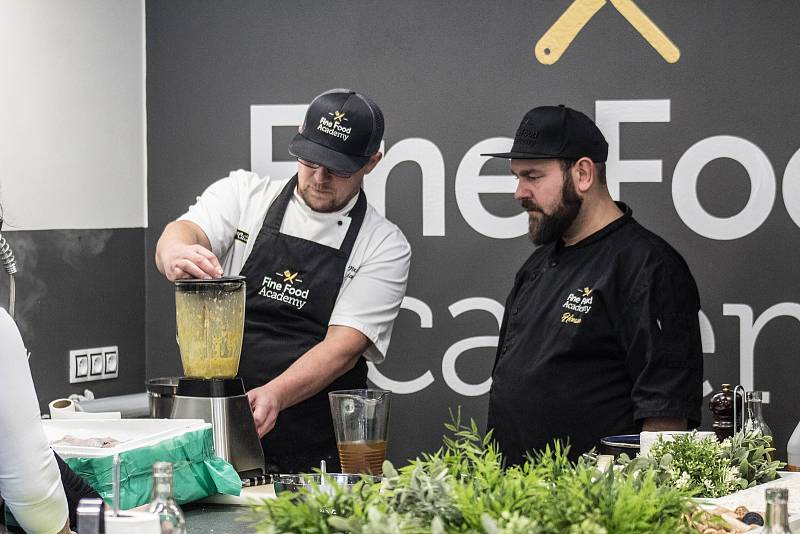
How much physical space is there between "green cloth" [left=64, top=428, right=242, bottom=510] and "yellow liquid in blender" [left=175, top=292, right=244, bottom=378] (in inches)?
10.3

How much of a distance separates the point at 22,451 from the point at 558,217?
5.76ft

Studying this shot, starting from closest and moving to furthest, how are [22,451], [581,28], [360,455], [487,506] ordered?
[487,506] → [22,451] → [360,455] → [581,28]

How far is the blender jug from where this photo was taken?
2.60 metres

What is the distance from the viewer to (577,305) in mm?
3014

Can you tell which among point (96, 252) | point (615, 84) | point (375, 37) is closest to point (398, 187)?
point (375, 37)

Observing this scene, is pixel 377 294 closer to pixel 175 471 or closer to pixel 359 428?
pixel 359 428

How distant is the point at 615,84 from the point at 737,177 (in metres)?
0.50

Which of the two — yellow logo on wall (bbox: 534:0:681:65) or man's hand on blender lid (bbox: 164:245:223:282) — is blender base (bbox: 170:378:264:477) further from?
yellow logo on wall (bbox: 534:0:681:65)

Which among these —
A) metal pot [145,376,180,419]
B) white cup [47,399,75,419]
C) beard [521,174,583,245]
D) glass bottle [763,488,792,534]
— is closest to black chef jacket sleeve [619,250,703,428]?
beard [521,174,583,245]

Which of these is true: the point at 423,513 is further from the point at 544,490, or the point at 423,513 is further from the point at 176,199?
the point at 176,199

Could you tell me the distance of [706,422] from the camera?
3.75 meters

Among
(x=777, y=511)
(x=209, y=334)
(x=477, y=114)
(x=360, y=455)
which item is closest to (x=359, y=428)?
(x=360, y=455)

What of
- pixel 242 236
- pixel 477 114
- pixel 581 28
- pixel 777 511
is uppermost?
pixel 581 28

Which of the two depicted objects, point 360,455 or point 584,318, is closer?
point 360,455
